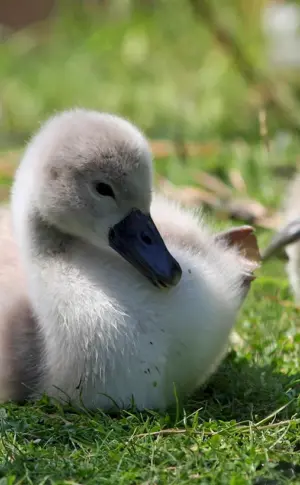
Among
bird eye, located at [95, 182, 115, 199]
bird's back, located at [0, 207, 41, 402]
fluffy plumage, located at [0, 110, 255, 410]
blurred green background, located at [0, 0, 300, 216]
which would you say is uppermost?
blurred green background, located at [0, 0, 300, 216]

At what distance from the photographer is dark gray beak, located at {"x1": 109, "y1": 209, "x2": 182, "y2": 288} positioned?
2.59 m

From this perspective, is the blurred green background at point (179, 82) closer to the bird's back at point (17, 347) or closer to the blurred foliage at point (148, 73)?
the blurred foliage at point (148, 73)

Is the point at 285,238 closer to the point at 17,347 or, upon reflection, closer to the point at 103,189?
the point at 103,189

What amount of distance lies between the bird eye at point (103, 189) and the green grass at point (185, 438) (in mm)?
564

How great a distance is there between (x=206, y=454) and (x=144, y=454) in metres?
0.14

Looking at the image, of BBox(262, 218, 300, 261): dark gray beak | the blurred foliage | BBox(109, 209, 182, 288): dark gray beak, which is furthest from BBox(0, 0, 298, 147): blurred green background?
BBox(109, 209, 182, 288): dark gray beak

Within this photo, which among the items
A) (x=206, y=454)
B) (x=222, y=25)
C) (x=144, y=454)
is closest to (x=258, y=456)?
(x=206, y=454)

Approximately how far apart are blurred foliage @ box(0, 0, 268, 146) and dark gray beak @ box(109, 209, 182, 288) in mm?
3692

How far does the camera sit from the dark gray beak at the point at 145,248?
8.50 ft

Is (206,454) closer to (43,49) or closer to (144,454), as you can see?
(144,454)

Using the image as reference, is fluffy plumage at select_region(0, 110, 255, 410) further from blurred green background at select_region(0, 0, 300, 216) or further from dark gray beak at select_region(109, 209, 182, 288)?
blurred green background at select_region(0, 0, 300, 216)

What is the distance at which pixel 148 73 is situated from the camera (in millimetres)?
8438

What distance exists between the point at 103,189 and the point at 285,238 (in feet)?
3.90

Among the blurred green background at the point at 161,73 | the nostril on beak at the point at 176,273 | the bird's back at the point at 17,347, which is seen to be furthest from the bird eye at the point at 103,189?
the blurred green background at the point at 161,73
